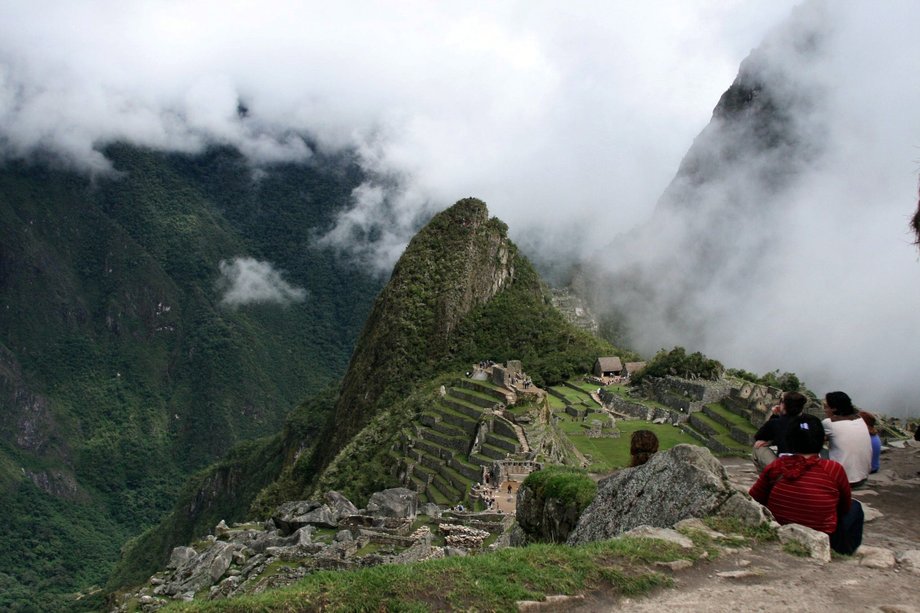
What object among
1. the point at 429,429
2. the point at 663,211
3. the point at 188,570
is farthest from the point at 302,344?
the point at 188,570

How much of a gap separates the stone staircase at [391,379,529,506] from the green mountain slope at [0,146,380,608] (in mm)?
61965

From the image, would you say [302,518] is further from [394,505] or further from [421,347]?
[421,347]

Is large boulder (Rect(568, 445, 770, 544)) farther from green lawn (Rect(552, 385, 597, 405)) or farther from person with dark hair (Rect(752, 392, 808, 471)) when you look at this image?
green lawn (Rect(552, 385, 597, 405))

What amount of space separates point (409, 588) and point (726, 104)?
117m

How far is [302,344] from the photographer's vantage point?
18625 centimetres

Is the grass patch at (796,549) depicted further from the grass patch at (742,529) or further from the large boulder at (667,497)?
the large boulder at (667,497)

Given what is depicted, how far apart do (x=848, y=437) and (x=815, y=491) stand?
1597 millimetres

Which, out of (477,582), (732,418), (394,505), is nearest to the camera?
(477,582)

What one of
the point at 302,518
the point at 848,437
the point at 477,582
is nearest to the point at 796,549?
the point at 848,437

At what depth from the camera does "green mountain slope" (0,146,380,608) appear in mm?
109000

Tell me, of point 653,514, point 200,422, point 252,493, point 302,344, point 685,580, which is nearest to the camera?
point 685,580

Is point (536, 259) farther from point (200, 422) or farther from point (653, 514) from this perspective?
point (653, 514)

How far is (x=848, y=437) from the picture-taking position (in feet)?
28.1

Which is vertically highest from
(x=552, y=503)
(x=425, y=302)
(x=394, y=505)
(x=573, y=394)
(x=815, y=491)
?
(x=425, y=302)
